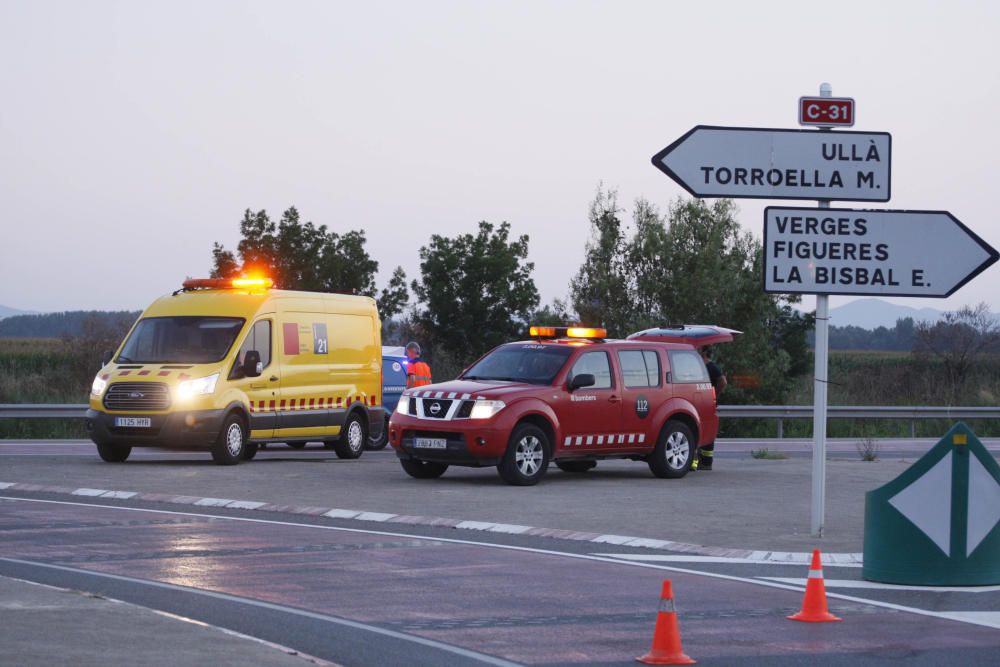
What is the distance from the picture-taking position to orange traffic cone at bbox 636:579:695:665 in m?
7.91

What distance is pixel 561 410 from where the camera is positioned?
19047 millimetres


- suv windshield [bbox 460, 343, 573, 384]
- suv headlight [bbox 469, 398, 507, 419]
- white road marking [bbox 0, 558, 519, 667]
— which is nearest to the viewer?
white road marking [bbox 0, 558, 519, 667]

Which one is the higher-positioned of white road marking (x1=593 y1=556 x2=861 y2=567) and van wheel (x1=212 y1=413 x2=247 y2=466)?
van wheel (x1=212 y1=413 x2=247 y2=466)

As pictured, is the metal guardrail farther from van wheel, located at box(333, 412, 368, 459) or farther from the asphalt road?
the asphalt road

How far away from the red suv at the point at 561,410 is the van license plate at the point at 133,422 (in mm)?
3516

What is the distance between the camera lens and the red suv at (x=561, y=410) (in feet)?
60.6

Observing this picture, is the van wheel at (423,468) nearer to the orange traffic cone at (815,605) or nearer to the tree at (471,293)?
the orange traffic cone at (815,605)

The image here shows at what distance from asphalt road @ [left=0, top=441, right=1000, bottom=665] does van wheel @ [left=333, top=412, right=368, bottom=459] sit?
4.28 m

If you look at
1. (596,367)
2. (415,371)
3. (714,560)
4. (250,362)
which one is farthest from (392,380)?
(714,560)

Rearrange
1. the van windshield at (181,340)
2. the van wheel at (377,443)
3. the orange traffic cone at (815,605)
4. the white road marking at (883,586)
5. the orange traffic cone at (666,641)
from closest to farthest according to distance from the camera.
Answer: the orange traffic cone at (666,641), the orange traffic cone at (815,605), the white road marking at (883,586), the van windshield at (181,340), the van wheel at (377,443)

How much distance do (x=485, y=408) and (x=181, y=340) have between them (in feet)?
17.8

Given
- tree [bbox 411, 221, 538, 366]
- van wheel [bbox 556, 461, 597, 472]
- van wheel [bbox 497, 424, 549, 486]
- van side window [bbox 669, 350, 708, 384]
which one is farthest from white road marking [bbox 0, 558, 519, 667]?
tree [bbox 411, 221, 538, 366]

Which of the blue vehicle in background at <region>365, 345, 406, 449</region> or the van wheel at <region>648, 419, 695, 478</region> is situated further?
the blue vehicle in background at <region>365, 345, 406, 449</region>

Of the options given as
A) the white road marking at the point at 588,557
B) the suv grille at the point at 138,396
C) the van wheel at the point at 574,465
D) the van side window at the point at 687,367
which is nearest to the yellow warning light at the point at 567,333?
the van side window at the point at 687,367
